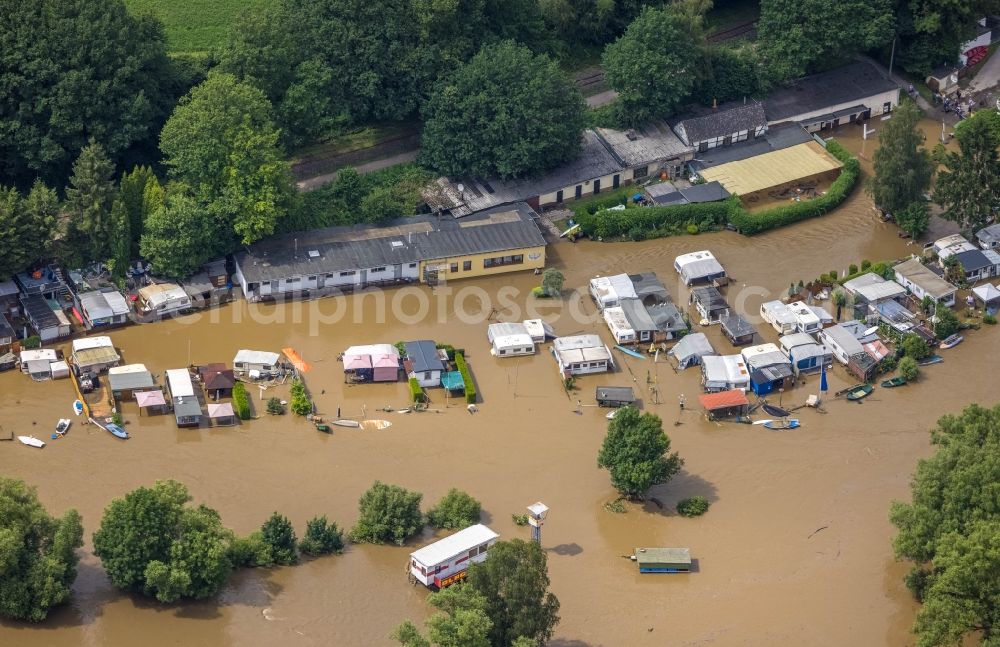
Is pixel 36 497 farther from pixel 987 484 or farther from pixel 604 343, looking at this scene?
pixel 987 484

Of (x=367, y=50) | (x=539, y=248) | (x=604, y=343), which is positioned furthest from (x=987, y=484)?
(x=367, y=50)

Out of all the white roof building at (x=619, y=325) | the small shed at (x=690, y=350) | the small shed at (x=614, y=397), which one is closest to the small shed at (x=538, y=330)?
the white roof building at (x=619, y=325)

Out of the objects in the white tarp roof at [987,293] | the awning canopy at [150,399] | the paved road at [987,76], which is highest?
the awning canopy at [150,399]

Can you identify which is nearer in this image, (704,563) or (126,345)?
(704,563)

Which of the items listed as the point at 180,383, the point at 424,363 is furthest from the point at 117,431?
the point at 424,363

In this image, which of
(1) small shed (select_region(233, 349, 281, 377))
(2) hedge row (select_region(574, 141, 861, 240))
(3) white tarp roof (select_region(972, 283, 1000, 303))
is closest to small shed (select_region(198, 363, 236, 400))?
(1) small shed (select_region(233, 349, 281, 377))

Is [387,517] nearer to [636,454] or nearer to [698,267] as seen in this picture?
[636,454]

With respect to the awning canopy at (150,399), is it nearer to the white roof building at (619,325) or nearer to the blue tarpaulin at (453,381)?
the blue tarpaulin at (453,381)
